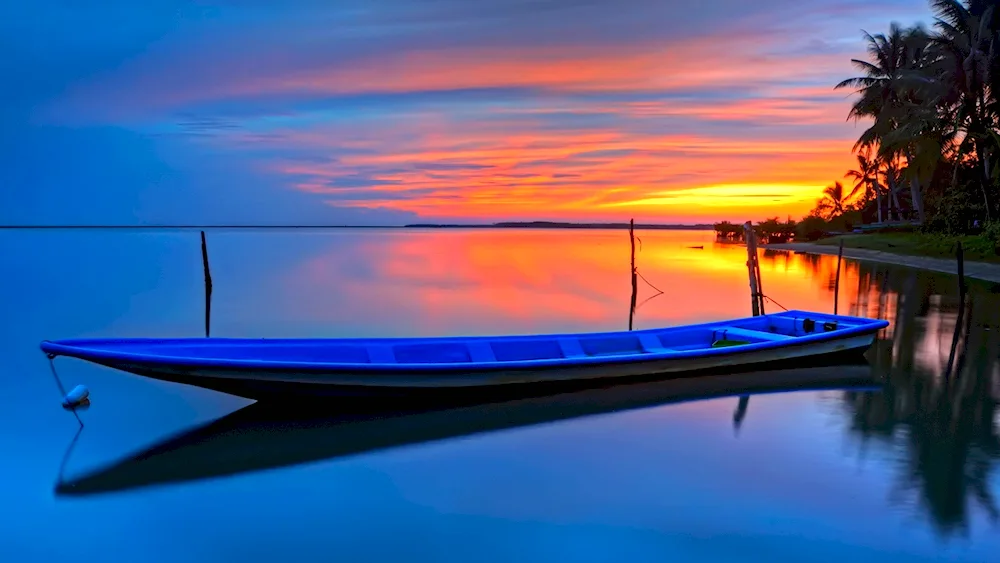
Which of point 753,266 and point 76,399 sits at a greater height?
point 753,266

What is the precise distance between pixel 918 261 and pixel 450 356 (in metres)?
31.0

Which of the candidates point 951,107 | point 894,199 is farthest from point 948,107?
point 894,199

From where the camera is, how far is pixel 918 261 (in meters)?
34.9

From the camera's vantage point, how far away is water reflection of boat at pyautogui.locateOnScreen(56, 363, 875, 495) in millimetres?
7980

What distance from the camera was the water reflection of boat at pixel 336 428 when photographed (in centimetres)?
798

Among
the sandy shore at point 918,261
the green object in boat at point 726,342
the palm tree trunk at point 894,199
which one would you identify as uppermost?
the palm tree trunk at point 894,199

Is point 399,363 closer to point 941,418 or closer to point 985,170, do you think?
point 941,418

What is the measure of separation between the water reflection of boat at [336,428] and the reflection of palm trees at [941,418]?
1.18m

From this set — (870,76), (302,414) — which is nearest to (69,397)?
(302,414)

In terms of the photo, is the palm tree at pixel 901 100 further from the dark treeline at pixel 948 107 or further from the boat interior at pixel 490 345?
the boat interior at pixel 490 345

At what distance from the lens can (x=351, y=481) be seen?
7641 mm

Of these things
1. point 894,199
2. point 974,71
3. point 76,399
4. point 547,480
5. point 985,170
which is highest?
point 974,71

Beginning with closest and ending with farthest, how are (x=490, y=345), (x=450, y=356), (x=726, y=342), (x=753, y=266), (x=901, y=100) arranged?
(x=450, y=356) → (x=490, y=345) → (x=726, y=342) → (x=753, y=266) → (x=901, y=100)

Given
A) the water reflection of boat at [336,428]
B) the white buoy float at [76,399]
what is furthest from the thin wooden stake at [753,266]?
the white buoy float at [76,399]
